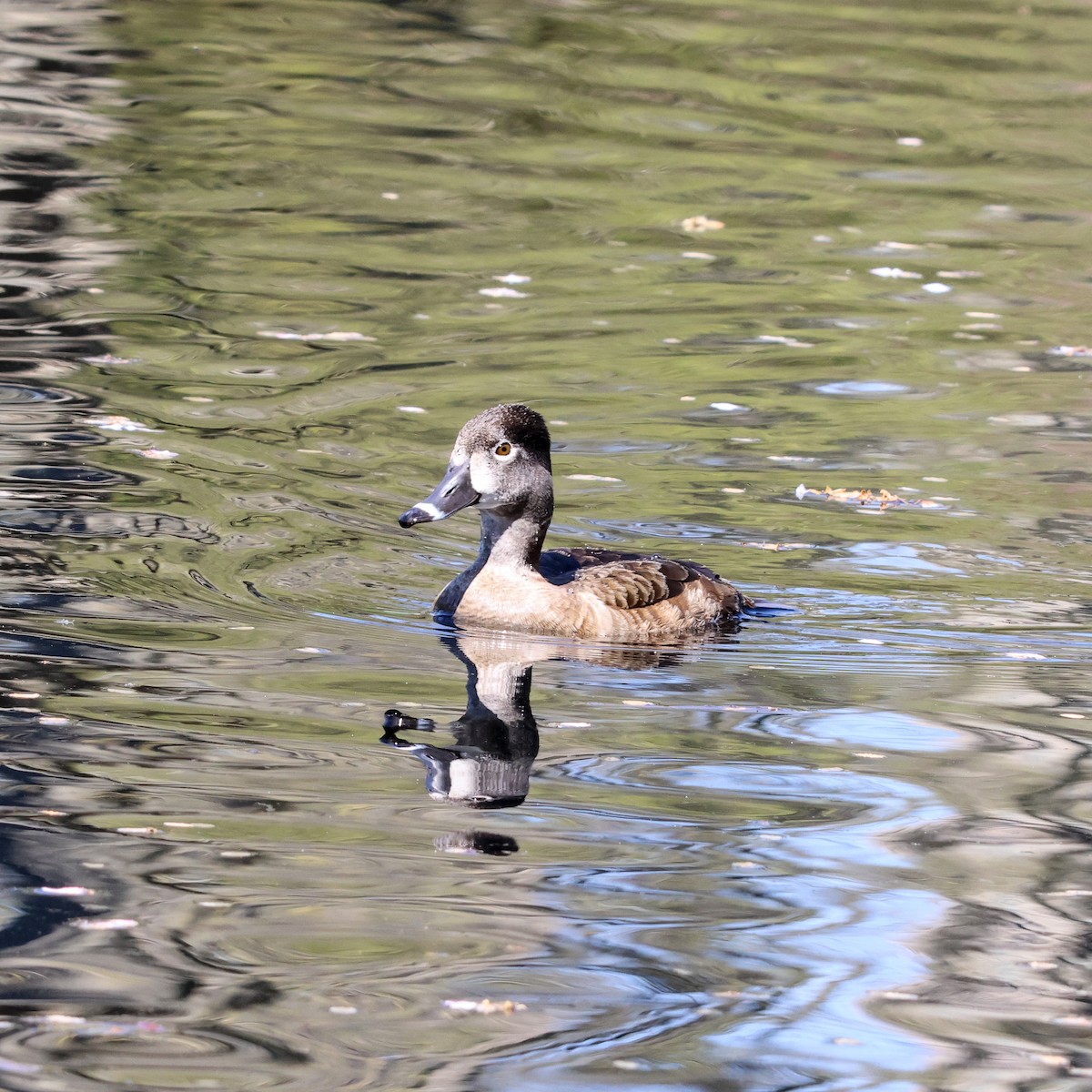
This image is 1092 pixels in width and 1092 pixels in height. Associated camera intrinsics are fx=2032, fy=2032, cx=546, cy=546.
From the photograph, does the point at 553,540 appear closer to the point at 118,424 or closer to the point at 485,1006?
the point at 118,424

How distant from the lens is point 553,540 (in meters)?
11.7

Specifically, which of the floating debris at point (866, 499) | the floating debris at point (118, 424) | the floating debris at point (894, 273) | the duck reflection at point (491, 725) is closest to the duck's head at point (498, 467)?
the duck reflection at point (491, 725)

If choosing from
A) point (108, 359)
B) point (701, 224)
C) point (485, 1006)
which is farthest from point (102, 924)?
point (701, 224)

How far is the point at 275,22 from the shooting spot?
2497 centimetres

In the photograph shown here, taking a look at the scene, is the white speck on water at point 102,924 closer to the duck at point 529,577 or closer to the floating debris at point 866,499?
the duck at point 529,577

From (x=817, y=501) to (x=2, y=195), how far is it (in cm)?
901

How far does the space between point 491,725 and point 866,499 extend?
4.67 meters

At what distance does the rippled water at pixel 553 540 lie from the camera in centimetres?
600

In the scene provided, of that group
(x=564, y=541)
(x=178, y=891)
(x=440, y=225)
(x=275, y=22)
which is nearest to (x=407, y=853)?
(x=178, y=891)

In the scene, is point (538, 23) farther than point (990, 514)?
Yes

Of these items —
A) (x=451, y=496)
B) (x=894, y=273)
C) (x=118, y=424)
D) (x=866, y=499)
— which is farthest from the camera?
(x=894, y=273)

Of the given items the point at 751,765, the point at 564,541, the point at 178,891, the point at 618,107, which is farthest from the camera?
the point at 618,107

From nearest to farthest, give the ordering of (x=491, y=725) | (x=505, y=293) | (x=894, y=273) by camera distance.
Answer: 1. (x=491, y=725)
2. (x=505, y=293)
3. (x=894, y=273)

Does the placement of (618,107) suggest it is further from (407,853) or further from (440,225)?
(407,853)
